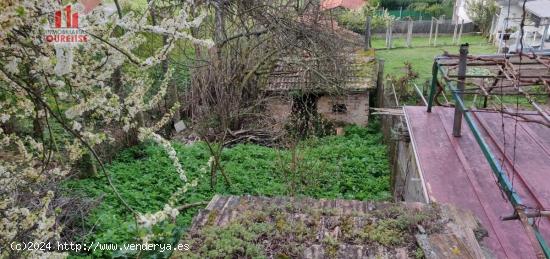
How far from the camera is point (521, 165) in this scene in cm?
461

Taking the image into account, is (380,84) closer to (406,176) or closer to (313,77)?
(313,77)

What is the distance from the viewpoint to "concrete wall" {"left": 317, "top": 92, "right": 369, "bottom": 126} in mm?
13289

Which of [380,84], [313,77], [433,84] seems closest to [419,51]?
[380,84]

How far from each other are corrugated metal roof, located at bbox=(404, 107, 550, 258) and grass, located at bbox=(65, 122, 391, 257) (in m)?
2.46

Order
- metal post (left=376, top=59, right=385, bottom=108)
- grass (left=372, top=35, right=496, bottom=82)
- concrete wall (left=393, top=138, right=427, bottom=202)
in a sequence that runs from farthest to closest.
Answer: grass (left=372, top=35, right=496, bottom=82), metal post (left=376, top=59, right=385, bottom=108), concrete wall (left=393, top=138, right=427, bottom=202)

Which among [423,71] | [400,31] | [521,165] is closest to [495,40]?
[400,31]

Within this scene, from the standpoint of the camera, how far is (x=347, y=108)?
44.1ft

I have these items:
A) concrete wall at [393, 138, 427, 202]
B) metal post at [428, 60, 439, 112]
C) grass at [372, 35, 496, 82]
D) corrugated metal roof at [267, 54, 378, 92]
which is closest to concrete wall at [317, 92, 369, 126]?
corrugated metal roof at [267, 54, 378, 92]

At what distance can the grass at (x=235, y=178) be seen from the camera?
634 cm

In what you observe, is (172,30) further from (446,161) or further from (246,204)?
(446,161)

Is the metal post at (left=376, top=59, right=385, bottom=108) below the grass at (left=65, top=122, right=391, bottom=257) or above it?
above

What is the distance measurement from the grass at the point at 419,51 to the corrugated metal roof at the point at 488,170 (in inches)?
434

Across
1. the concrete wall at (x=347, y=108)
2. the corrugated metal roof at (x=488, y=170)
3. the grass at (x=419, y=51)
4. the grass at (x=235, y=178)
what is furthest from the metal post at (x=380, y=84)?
the corrugated metal roof at (x=488, y=170)

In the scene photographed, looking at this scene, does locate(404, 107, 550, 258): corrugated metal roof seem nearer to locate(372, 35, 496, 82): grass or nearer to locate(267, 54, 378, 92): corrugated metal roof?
locate(267, 54, 378, 92): corrugated metal roof
